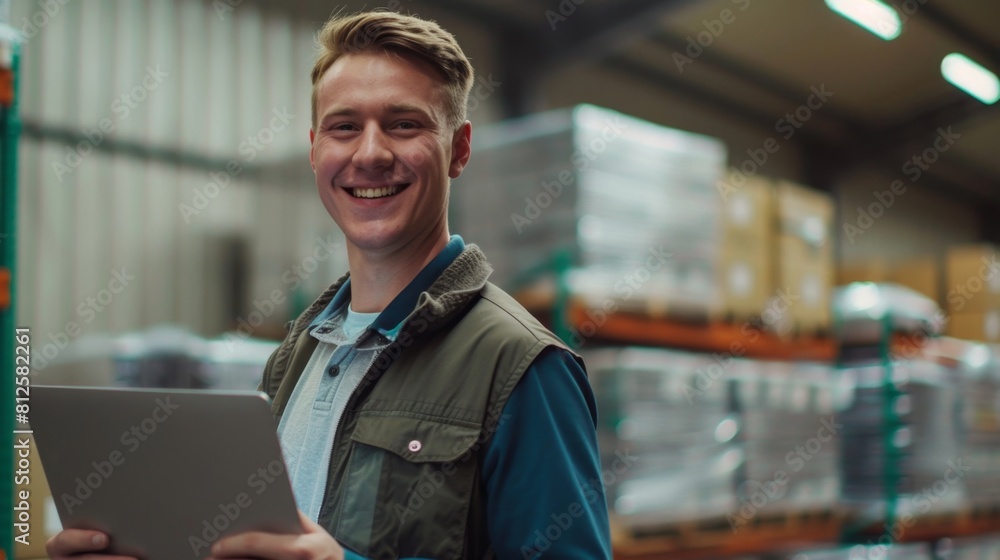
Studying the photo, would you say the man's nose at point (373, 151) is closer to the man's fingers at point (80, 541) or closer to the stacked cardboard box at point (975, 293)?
the man's fingers at point (80, 541)

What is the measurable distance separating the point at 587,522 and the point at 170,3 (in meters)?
4.77

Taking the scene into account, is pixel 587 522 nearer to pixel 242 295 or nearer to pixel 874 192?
pixel 242 295

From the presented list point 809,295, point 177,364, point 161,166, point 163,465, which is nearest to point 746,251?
point 809,295

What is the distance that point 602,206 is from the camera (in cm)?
398

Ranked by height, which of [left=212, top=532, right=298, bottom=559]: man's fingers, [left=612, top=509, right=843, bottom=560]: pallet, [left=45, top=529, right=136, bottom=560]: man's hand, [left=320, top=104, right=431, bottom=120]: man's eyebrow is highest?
[left=320, top=104, right=431, bottom=120]: man's eyebrow

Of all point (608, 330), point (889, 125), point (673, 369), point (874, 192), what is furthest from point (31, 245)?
point (874, 192)

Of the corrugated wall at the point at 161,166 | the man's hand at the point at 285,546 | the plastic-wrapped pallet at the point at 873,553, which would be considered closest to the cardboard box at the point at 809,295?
the plastic-wrapped pallet at the point at 873,553

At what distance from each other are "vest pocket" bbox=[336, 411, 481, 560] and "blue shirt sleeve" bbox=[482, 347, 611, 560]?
0.14 feet

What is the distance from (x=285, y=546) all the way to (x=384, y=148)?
61cm

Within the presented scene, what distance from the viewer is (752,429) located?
15.3 feet

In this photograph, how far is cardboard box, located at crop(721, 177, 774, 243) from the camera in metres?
4.61

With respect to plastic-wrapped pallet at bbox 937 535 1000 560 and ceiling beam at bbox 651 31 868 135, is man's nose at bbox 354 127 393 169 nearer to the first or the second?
plastic-wrapped pallet at bbox 937 535 1000 560

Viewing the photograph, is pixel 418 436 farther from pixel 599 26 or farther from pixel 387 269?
pixel 599 26

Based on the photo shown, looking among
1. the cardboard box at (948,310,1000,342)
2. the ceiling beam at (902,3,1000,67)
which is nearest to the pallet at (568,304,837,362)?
the cardboard box at (948,310,1000,342)
